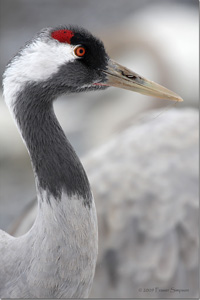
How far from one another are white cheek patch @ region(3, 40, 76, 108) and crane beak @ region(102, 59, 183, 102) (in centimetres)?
9

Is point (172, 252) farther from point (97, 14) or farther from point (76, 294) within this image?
point (97, 14)

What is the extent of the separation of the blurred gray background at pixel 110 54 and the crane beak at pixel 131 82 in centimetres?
162

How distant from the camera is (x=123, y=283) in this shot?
147 centimetres

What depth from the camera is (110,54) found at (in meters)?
3.51

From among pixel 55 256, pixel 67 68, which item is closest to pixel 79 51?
pixel 67 68

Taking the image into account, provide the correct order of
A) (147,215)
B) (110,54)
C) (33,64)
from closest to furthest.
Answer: (33,64) < (147,215) < (110,54)

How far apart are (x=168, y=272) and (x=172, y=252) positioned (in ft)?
0.18

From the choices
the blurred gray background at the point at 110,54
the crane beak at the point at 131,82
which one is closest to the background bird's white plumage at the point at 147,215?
the crane beak at the point at 131,82

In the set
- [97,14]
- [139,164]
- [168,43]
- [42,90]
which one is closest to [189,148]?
[139,164]

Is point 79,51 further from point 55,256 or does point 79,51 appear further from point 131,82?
point 55,256

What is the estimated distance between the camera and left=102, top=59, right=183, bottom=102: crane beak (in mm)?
1049

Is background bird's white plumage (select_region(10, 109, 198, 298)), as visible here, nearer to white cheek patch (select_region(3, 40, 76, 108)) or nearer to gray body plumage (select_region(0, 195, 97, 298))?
gray body plumage (select_region(0, 195, 97, 298))

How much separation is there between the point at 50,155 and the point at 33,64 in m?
0.16

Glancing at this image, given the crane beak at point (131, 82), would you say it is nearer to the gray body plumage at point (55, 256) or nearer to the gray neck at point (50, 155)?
the gray neck at point (50, 155)
